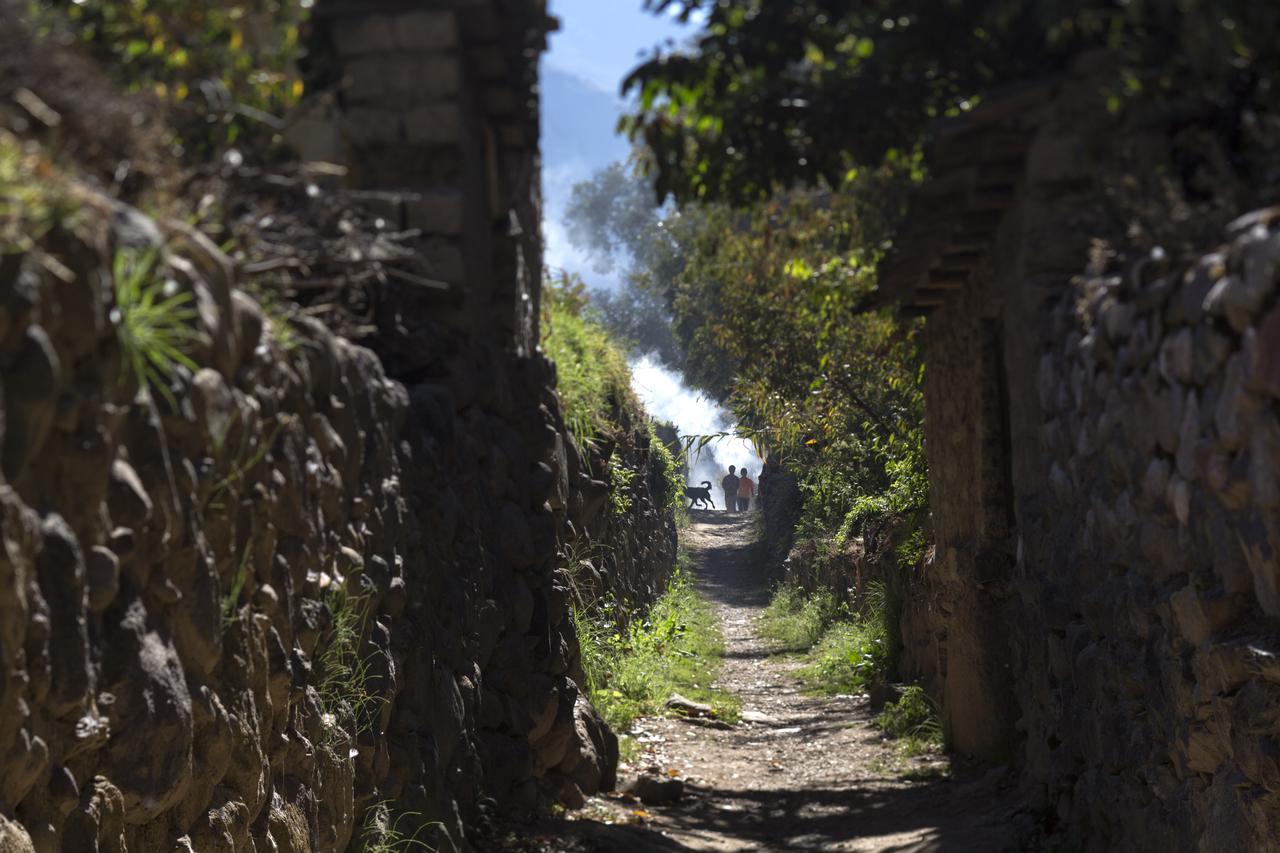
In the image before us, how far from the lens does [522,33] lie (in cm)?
720

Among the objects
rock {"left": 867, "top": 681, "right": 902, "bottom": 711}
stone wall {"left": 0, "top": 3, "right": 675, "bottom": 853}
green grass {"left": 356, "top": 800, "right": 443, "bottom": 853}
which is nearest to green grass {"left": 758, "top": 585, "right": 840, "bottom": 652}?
rock {"left": 867, "top": 681, "right": 902, "bottom": 711}

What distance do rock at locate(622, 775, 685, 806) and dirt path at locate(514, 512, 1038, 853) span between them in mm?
70

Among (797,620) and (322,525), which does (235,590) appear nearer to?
(322,525)

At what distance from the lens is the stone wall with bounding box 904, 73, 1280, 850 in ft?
13.2

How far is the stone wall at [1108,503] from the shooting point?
4.02 metres

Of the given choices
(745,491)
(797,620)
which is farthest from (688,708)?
A: (745,491)

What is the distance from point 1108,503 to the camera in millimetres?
5559

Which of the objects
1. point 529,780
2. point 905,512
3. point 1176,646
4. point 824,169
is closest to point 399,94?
point 824,169

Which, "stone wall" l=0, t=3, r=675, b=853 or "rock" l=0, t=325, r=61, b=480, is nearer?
"rock" l=0, t=325, r=61, b=480

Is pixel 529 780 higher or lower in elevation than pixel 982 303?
lower

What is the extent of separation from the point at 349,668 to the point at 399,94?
320 cm

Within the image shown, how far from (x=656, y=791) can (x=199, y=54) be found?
5.67 metres

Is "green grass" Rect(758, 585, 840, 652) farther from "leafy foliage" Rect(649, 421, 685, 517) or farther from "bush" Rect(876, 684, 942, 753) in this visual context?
"bush" Rect(876, 684, 942, 753)

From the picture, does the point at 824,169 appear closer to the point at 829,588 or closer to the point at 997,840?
the point at 997,840
